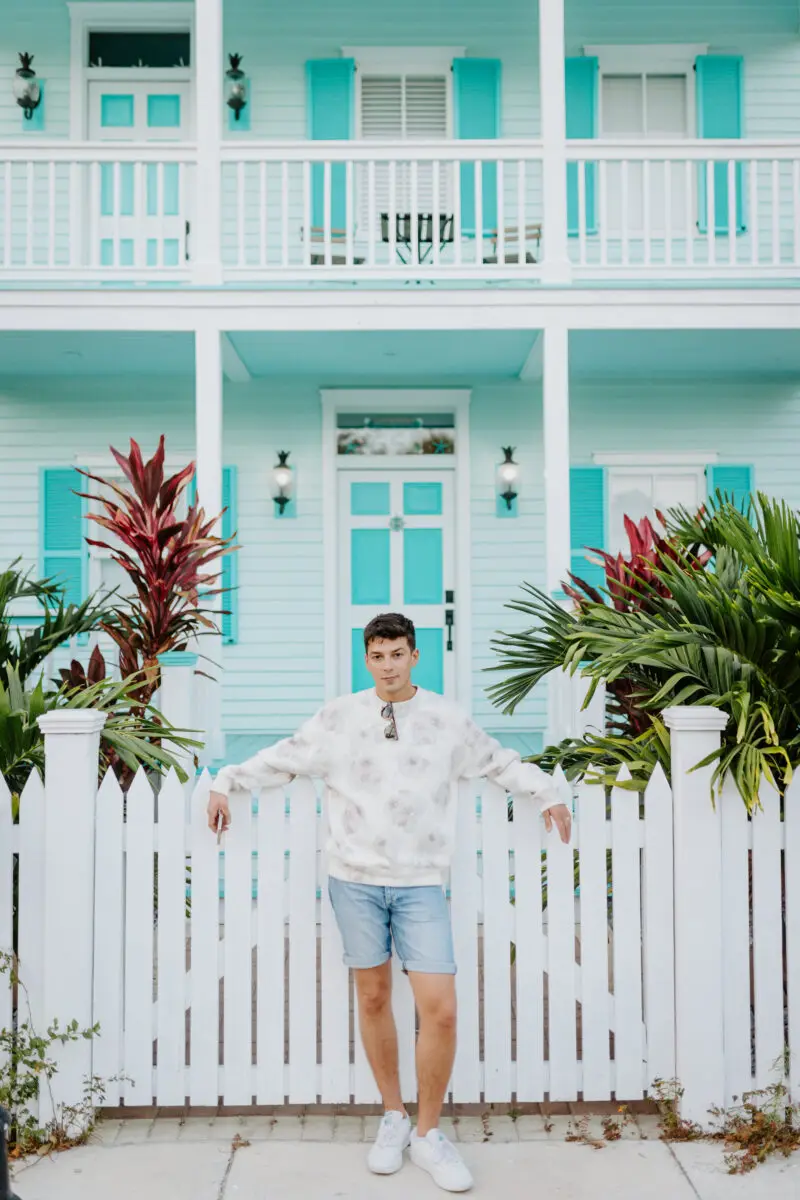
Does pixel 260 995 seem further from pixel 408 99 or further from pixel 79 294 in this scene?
pixel 408 99

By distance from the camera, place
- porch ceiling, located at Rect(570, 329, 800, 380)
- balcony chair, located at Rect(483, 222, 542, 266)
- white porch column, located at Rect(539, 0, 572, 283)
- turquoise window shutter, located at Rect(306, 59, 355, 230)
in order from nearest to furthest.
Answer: white porch column, located at Rect(539, 0, 572, 283), porch ceiling, located at Rect(570, 329, 800, 380), balcony chair, located at Rect(483, 222, 542, 266), turquoise window shutter, located at Rect(306, 59, 355, 230)

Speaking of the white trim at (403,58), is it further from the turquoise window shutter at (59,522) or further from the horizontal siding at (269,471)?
the turquoise window shutter at (59,522)

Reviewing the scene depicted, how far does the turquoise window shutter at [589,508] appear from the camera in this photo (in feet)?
25.8

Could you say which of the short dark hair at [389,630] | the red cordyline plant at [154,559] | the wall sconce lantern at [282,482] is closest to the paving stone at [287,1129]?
the short dark hair at [389,630]

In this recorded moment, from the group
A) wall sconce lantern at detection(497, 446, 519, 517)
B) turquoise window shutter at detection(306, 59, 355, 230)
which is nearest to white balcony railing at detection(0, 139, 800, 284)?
turquoise window shutter at detection(306, 59, 355, 230)

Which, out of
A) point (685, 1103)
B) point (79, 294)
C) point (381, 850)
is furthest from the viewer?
point (79, 294)

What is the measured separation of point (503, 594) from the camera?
788cm

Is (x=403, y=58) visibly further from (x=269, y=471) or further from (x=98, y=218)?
(x=269, y=471)

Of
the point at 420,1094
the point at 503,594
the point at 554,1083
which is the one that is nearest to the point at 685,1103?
the point at 554,1083

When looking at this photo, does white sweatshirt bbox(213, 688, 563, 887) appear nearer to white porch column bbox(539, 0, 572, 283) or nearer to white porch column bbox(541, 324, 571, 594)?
white porch column bbox(541, 324, 571, 594)

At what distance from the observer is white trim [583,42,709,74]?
311 inches

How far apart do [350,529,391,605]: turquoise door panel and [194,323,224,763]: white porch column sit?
1.86 m

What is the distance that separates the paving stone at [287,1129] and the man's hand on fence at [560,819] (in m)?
1.10

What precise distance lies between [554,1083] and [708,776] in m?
0.98
